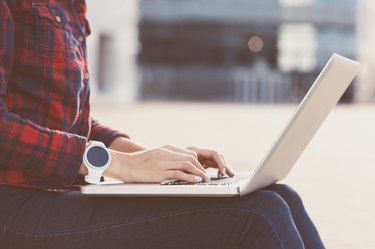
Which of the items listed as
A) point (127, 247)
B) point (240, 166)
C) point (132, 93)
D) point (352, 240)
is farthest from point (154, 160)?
point (132, 93)

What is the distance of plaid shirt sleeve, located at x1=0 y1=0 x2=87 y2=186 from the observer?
196cm

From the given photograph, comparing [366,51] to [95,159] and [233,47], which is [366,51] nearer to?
[233,47]

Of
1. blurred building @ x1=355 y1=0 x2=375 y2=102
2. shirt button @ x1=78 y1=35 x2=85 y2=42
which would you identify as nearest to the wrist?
shirt button @ x1=78 y1=35 x2=85 y2=42

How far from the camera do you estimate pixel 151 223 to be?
189 centimetres

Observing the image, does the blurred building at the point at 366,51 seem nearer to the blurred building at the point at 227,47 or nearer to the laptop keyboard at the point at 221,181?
the blurred building at the point at 227,47

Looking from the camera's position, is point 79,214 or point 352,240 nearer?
point 79,214

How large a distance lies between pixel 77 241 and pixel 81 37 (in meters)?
0.63

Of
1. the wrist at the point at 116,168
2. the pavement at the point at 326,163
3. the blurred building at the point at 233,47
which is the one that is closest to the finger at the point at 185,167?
the wrist at the point at 116,168

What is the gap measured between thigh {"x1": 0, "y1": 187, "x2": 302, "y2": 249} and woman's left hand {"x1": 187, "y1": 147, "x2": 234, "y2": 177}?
0.44m

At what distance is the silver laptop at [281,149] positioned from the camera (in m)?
1.83

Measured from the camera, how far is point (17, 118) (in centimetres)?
196

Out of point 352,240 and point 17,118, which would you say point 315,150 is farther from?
point 17,118

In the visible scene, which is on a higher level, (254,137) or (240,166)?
(240,166)

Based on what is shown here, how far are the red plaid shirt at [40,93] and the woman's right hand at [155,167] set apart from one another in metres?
0.09
